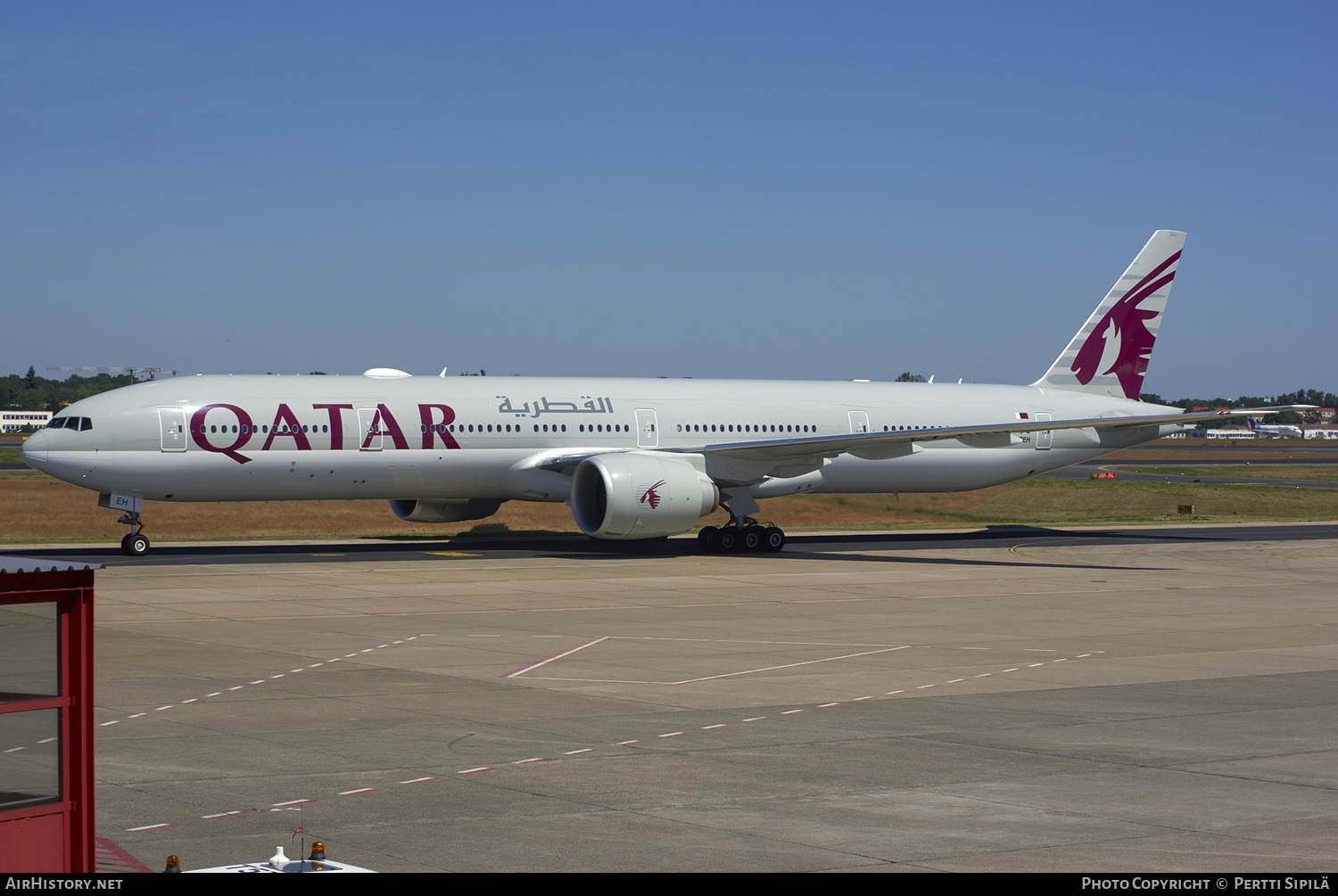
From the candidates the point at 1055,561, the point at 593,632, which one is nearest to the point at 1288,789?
the point at 593,632

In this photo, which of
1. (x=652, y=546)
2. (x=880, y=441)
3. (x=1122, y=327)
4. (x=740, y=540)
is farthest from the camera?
(x=1122, y=327)

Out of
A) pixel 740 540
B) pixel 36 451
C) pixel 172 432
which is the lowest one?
pixel 740 540

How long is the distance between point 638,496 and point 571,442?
4019 mm

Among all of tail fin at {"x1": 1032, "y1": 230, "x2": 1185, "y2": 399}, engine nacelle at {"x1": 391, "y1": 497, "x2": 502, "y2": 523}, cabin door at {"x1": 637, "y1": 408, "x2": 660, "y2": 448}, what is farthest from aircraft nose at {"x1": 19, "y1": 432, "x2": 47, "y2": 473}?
tail fin at {"x1": 1032, "y1": 230, "x2": 1185, "y2": 399}

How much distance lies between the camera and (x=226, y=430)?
105 ft

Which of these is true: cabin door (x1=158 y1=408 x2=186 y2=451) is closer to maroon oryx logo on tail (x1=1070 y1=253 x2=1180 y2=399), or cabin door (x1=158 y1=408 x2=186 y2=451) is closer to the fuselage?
the fuselage

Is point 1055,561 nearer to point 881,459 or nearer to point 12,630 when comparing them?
point 881,459

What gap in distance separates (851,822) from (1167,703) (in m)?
6.82

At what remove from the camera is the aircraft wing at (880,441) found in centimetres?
3469

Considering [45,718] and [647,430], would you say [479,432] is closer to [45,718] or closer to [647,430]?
[647,430]

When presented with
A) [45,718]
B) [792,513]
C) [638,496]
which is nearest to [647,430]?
[638,496]

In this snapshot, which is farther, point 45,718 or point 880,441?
point 880,441

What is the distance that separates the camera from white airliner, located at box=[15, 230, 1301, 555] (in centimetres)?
3200

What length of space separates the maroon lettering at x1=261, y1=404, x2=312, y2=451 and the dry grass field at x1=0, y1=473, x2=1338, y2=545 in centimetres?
895
